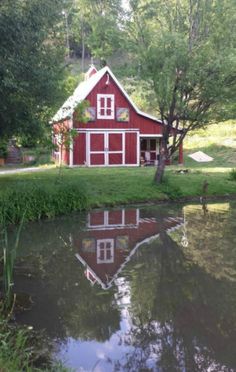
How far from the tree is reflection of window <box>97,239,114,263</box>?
8741 millimetres

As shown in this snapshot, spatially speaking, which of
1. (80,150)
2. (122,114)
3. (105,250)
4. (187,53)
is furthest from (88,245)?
(122,114)

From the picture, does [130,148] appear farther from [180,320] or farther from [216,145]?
[180,320]

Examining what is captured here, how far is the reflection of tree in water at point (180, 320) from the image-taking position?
645 cm

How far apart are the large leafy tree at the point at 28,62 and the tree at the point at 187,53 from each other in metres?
4.72

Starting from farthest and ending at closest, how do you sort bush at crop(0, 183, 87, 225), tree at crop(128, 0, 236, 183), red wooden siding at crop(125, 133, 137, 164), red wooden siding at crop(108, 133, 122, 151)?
red wooden siding at crop(125, 133, 137, 164) < red wooden siding at crop(108, 133, 122, 151) < tree at crop(128, 0, 236, 183) < bush at crop(0, 183, 87, 225)

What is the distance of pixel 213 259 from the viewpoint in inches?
453

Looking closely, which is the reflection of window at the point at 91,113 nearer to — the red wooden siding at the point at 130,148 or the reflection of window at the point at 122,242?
the red wooden siding at the point at 130,148

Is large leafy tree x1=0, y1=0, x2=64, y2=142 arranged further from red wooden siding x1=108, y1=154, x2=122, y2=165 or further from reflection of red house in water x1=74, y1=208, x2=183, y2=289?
red wooden siding x1=108, y1=154, x2=122, y2=165

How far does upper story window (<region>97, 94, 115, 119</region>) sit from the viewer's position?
98.1 feet

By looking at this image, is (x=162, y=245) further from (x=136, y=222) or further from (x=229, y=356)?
(x=229, y=356)

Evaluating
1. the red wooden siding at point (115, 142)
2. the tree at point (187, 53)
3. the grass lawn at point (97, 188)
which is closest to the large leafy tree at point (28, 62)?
the grass lawn at point (97, 188)

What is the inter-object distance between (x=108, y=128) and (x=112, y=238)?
16.7m

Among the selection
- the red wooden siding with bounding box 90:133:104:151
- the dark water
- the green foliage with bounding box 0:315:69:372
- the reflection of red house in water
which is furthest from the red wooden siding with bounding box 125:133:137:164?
the green foliage with bounding box 0:315:69:372

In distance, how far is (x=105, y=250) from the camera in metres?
12.8
